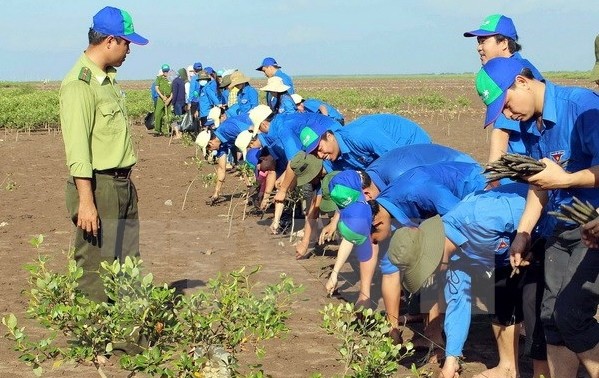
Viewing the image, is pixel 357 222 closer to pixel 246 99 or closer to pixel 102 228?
pixel 102 228

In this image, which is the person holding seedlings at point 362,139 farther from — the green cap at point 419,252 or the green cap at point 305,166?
the green cap at point 419,252

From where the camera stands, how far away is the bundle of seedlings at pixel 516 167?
3.85 meters

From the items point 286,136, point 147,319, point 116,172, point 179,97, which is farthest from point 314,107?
point 179,97

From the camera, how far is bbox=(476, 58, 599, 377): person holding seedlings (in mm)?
4035

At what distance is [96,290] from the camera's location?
17.1ft

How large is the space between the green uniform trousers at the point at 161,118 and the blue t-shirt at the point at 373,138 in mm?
15006

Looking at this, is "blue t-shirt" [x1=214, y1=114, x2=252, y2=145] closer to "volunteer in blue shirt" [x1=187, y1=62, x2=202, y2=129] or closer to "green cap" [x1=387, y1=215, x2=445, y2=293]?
"green cap" [x1=387, y1=215, x2=445, y2=293]

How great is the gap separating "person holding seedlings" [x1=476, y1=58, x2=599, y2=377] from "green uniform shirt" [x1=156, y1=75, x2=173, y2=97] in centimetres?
1721

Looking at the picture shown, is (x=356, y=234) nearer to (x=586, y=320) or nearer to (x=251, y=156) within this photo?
(x=586, y=320)

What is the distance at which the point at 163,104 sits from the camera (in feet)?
70.8

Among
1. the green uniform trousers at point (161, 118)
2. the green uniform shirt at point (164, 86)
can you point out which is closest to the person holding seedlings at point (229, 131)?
the green uniform shirt at point (164, 86)

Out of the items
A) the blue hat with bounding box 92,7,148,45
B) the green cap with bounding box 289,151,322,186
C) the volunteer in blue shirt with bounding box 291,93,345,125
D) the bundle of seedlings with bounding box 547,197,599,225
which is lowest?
the green cap with bounding box 289,151,322,186

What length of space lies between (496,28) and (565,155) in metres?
1.93

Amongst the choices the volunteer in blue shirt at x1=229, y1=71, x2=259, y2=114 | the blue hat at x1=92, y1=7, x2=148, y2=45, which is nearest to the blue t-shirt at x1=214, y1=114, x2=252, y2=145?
the volunteer in blue shirt at x1=229, y1=71, x2=259, y2=114
